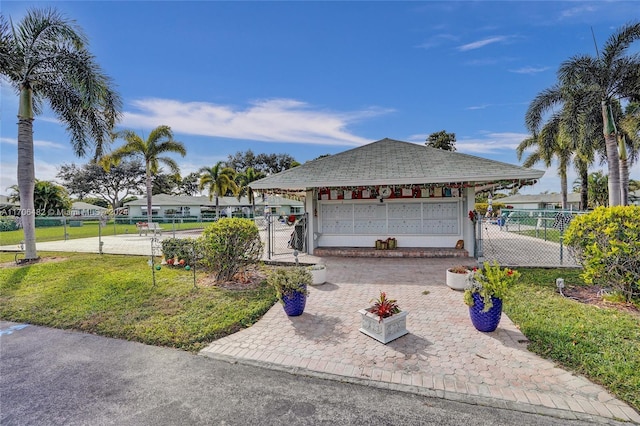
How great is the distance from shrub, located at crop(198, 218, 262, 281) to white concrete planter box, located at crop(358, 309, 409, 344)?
3.45 meters

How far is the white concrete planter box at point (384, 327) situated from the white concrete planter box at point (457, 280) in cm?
250

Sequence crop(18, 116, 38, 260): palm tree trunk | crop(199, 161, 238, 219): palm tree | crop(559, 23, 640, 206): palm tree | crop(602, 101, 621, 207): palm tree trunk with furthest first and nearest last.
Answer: crop(199, 161, 238, 219): palm tree → crop(602, 101, 621, 207): palm tree trunk → crop(559, 23, 640, 206): palm tree → crop(18, 116, 38, 260): palm tree trunk

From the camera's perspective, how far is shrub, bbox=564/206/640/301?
471 centimetres

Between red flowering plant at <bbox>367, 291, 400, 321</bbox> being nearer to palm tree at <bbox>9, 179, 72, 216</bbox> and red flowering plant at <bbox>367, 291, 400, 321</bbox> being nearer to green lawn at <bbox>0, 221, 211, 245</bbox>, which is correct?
green lawn at <bbox>0, 221, 211, 245</bbox>

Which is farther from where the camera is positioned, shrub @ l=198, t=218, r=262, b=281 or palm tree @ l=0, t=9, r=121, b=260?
A: palm tree @ l=0, t=9, r=121, b=260

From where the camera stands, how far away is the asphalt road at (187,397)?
254cm

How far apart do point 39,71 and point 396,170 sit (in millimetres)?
12011

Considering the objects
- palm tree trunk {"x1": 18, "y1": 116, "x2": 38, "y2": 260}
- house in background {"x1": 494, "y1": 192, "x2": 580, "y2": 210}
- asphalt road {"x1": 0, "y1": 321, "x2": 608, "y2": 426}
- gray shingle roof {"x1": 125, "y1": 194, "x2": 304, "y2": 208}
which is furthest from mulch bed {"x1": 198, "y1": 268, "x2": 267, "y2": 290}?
house in background {"x1": 494, "y1": 192, "x2": 580, "y2": 210}

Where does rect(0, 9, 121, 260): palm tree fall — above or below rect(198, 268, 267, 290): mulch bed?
above

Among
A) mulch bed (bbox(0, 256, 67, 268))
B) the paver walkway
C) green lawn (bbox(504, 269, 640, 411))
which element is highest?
mulch bed (bbox(0, 256, 67, 268))

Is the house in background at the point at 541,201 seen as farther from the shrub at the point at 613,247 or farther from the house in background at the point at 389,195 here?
the shrub at the point at 613,247

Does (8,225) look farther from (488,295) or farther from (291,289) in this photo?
(488,295)

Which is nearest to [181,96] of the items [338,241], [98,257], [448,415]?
[98,257]

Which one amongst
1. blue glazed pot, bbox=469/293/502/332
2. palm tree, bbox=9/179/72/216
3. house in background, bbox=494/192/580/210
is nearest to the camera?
blue glazed pot, bbox=469/293/502/332
